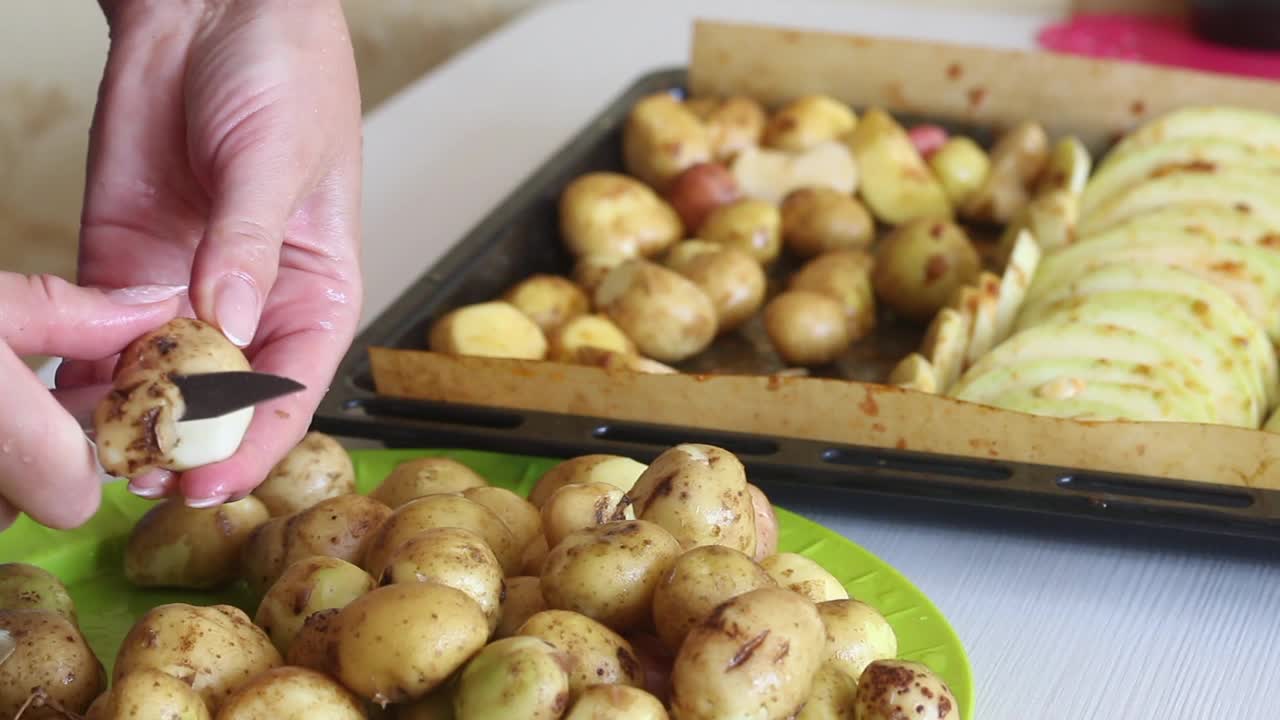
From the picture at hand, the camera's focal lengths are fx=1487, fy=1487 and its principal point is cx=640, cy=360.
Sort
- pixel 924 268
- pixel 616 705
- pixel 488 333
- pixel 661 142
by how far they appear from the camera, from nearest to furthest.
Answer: pixel 616 705 < pixel 488 333 < pixel 924 268 < pixel 661 142

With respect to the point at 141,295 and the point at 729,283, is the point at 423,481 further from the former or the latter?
the point at 729,283

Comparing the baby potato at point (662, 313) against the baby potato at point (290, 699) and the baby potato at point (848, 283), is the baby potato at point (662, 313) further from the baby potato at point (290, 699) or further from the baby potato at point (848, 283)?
the baby potato at point (290, 699)

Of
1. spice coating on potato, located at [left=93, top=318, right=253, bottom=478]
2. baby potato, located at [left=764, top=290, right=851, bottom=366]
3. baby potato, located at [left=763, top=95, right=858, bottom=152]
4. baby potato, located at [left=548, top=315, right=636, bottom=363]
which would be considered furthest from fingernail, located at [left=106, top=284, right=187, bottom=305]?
baby potato, located at [left=763, top=95, right=858, bottom=152]

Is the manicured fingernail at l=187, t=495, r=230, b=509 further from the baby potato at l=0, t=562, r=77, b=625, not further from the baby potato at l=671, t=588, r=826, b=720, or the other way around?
the baby potato at l=671, t=588, r=826, b=720

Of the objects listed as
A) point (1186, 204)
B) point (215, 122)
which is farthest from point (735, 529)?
point (1186, 204)

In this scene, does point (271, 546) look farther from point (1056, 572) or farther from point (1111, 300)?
point (1111, 300)

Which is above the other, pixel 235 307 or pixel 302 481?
pixel 235 307

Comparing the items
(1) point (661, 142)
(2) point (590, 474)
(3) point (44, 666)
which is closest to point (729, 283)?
(1) point (661, 142)
